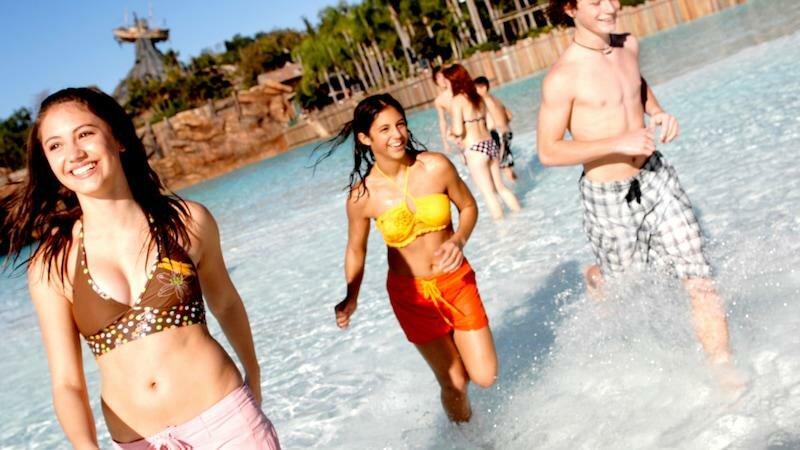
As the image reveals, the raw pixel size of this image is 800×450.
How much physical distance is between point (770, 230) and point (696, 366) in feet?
7.39

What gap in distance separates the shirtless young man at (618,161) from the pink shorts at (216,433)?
205 centimetres

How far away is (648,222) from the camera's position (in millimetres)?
3980

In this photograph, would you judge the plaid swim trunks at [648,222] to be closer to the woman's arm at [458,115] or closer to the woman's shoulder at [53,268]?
the woman's shoulder at [53,268]

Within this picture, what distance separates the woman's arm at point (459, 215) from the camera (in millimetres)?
4004

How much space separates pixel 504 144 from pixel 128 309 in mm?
8235

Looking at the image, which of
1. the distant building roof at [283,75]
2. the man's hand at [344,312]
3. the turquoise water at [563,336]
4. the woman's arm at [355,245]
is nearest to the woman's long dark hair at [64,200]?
the man's hand at [344,312]

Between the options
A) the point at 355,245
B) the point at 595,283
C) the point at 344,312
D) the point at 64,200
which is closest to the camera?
the point at 64,200

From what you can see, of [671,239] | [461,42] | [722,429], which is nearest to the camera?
[722,429]

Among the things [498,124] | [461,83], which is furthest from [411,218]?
[498,124]

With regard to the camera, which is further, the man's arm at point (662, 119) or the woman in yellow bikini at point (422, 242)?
the woman in yellow bikini at point (422, 242)

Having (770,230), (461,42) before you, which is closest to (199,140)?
(461,42)

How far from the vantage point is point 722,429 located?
350 cm

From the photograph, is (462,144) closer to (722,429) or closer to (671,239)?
(671,239)

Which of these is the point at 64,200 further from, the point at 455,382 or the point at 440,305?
the point at 455,382
